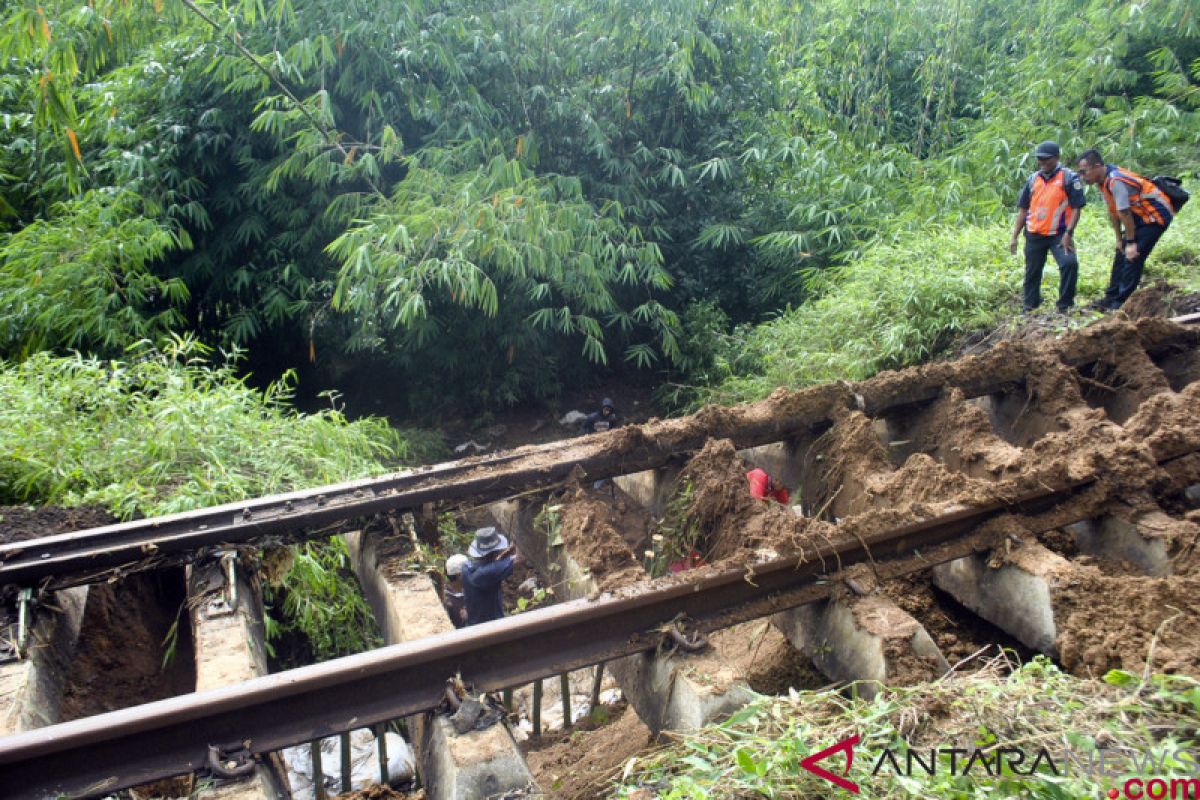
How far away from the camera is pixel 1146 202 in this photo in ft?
20.9

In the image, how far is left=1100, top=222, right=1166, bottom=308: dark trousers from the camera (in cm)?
641

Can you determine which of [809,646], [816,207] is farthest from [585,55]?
[809,646]

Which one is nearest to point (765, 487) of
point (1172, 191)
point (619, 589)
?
point (619, 589)

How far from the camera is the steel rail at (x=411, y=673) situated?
2148mm

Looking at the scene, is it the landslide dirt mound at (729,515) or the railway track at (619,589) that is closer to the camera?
the railway track at (619,589)

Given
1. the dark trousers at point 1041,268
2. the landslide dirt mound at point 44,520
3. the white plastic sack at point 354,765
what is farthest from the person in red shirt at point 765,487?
the dark trousers at point 1041,268

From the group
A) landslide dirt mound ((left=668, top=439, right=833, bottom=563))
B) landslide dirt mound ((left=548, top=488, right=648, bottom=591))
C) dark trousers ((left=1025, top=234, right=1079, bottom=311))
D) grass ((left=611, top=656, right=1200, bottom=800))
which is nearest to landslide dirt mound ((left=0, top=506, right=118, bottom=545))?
landslide dirt mound ((left=548, top=488, right=648, bottom=591))

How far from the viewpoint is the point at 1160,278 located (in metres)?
6.83

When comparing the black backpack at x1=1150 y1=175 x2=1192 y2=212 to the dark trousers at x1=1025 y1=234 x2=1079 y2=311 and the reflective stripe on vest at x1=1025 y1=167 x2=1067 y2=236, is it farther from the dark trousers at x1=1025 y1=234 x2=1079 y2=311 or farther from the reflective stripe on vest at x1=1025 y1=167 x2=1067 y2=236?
the dark trousers at x1=1025 y1=234 x2=1079 y2=311

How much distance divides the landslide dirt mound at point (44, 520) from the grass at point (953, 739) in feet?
10.0

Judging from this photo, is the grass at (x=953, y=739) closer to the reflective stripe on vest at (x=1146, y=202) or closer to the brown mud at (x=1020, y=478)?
the brown mud at (x=1020, y=478)

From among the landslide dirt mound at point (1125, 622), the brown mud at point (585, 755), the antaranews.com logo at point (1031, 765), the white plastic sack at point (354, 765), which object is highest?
the antaranews.com logo at point (1031, 765)

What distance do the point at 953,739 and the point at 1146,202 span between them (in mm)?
6168

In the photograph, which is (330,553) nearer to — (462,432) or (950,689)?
(950,689)
